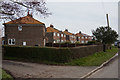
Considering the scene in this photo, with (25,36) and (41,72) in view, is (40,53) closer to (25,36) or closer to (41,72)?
(41,72)

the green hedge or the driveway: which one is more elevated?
the green hedge

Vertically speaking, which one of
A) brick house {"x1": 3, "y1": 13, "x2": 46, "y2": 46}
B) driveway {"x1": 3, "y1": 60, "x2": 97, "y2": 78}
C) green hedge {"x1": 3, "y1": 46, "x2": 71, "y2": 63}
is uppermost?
brick house {"x1": 3, "y1": 13, "x2": 46, "y2": 46}

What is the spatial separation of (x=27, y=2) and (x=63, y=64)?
6979 millimetres

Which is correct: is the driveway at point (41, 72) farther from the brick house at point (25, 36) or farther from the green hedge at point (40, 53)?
the brick house at point (25, 36)

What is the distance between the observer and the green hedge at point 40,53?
15.0 m

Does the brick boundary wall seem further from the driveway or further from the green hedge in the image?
the driveway

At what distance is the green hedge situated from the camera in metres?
15.0

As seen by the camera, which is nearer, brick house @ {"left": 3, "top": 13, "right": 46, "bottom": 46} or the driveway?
the driveway

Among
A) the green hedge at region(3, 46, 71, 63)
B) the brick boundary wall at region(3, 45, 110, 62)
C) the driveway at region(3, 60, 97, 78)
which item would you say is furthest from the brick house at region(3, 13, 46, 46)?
the driveway at region(3, 60, 97, 78)

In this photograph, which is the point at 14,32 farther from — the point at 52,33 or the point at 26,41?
the point at 52,33

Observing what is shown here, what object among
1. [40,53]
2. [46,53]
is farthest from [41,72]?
[40,53]

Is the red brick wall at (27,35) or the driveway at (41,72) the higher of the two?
the red brick wall at (27,35)

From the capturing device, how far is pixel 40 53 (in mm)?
15781

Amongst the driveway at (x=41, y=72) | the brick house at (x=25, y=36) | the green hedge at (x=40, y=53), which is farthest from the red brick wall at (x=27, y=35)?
the driveway at (x=41, y=72)
